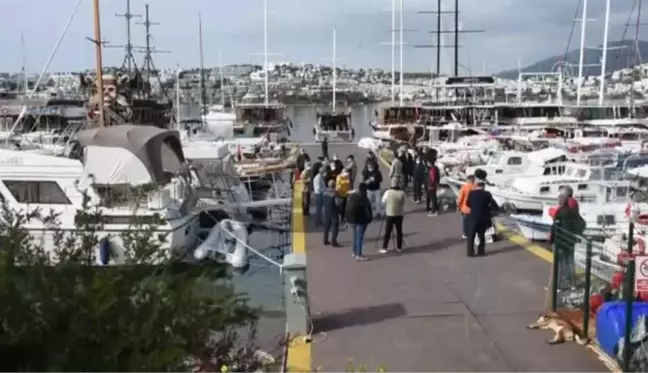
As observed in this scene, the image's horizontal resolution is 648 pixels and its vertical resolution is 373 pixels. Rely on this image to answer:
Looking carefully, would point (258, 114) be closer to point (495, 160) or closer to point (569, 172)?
point (495, 160)

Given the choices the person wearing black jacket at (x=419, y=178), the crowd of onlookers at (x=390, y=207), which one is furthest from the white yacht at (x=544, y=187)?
the crowd of onlookers at (x=390, y=207)

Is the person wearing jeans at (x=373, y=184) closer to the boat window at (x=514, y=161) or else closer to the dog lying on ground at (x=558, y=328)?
the dog lying on ground at (x=558, y=328)

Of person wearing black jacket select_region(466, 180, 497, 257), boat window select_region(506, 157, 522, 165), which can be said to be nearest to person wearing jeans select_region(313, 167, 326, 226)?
person wearing black jacket select_region(466, 180, 497, 257)

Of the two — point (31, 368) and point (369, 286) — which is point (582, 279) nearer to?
point (369, 286)

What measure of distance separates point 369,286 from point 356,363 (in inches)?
140

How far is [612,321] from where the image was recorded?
827 centimetres

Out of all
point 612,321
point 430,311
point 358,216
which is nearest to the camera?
point 612,321

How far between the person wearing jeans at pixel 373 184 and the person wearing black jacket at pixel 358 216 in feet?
14.4

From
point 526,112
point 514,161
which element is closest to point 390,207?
point 514,161

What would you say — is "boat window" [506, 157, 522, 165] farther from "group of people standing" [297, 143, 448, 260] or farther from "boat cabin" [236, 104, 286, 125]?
"boat cabin" [236, 104, 286, 125]

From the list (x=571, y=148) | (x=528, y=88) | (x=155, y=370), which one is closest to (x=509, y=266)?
(x=155, y=370)

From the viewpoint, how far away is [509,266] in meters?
13.6

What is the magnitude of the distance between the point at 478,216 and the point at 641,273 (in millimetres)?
6552

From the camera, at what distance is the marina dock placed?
28.7ft
